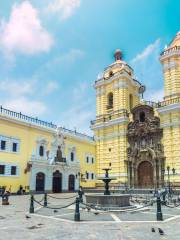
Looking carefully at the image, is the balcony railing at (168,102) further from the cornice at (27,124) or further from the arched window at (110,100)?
the cornice at (27,124)

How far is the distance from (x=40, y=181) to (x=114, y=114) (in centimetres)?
1328

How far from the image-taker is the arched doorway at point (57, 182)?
1234 inches

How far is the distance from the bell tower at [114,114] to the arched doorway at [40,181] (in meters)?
9.50

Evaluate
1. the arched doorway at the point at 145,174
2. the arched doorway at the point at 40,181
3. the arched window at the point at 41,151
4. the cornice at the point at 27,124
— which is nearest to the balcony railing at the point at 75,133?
the cornice at the point at 27,124

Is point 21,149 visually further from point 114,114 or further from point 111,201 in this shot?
point 111,201

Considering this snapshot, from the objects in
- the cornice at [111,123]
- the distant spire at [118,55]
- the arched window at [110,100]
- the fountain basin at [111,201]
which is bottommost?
the fountain basin at [111,201]

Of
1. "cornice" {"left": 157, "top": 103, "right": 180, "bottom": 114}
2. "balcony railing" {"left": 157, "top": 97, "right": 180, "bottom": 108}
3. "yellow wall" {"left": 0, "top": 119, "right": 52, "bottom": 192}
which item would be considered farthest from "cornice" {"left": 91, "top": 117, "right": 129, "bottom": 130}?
"yellow wall" {"left": 0, "top": 119, "right": 52, "bottom": 192}

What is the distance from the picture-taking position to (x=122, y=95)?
35812mm

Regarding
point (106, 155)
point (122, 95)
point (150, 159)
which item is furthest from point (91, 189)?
point (122, 95)

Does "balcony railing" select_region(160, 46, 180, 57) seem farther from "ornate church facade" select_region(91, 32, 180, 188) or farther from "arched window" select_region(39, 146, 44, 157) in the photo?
→ "arched window" select_region(39, 146, 44, 157)

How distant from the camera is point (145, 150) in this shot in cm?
3291

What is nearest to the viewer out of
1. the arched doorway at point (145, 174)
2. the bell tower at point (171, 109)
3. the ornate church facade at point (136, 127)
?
the bell tower at point (171, 109)

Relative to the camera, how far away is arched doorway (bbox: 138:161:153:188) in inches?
1267

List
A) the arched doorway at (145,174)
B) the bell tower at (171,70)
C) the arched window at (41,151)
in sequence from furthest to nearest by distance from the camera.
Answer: the arched doorway at (145,174) < the bell tower at (171,70) < the arched window at (41,151)
